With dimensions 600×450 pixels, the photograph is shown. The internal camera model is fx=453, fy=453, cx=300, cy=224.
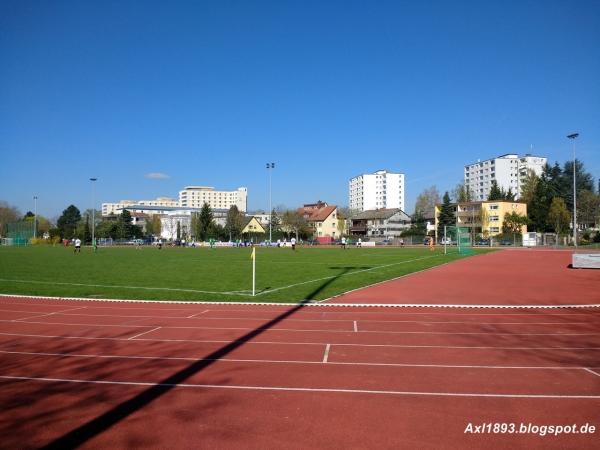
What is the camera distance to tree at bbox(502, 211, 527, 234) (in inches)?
3302

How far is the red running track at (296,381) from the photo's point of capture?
194 inches

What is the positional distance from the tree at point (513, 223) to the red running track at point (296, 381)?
260 ft

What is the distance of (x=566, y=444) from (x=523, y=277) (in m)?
19.6

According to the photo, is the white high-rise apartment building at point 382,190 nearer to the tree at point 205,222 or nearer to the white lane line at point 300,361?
the tree at point 205,222

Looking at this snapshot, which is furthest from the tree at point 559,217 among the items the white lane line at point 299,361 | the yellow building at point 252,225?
the white lane line at point 299,361

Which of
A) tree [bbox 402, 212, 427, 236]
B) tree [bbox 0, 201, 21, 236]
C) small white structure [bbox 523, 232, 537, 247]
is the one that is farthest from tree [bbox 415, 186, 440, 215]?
tree [bbox 0, 201, 21, 236]

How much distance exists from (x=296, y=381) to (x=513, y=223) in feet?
286

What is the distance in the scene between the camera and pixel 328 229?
121062mm

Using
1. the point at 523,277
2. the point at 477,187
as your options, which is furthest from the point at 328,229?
the point at 523,277

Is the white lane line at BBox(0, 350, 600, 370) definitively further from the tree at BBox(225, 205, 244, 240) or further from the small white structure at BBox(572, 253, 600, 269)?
the tree at BBox(225, 205, 244, 240)

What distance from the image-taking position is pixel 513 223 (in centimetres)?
8412

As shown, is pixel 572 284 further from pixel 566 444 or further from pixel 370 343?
pixel 566 444

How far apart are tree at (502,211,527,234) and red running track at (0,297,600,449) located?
260 ft

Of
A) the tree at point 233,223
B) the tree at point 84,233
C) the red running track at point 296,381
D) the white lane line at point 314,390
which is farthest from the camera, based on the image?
the tree at point 84,233
